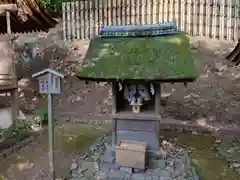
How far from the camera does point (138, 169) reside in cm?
601

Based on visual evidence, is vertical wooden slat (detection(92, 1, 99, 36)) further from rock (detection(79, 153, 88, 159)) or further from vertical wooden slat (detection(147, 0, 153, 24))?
rock (detection(79, 153, 88, 159))

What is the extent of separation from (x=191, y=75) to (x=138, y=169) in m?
2.08

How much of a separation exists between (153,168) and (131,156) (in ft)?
1.84

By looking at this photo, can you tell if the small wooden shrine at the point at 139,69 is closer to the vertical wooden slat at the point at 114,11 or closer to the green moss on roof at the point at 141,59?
the green moss on roof at the point at 141,59

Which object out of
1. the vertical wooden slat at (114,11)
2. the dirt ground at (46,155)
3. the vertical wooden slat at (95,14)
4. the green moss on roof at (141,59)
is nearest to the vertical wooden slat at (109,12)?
the vertical wooden slat at (114,11)

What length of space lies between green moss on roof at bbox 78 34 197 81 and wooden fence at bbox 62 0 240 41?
6.57 meters

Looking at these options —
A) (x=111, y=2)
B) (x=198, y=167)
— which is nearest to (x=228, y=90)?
(x=198, y=167)

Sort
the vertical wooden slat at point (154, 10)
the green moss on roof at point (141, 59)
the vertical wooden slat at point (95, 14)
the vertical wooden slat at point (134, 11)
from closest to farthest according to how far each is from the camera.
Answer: the green moss on roof at point (141, 59), the vertical wooden slat at point (154, 10), the vertical wooden slat at point (134, 11), the vertical wooden slat at point (95, 14)

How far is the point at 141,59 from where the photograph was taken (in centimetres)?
582

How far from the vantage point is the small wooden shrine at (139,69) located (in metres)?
5.59

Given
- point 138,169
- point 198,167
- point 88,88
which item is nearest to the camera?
point 138,169

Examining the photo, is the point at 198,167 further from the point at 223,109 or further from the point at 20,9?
the point at 20,9

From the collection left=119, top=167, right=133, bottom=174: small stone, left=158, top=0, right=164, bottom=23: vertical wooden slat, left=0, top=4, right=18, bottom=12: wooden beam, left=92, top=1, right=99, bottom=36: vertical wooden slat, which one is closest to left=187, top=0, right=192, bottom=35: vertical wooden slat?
left=158, top=0, right=164, bottom=23: vertical wooden slat

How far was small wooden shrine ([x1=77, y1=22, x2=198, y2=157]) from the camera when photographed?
5.59 m
